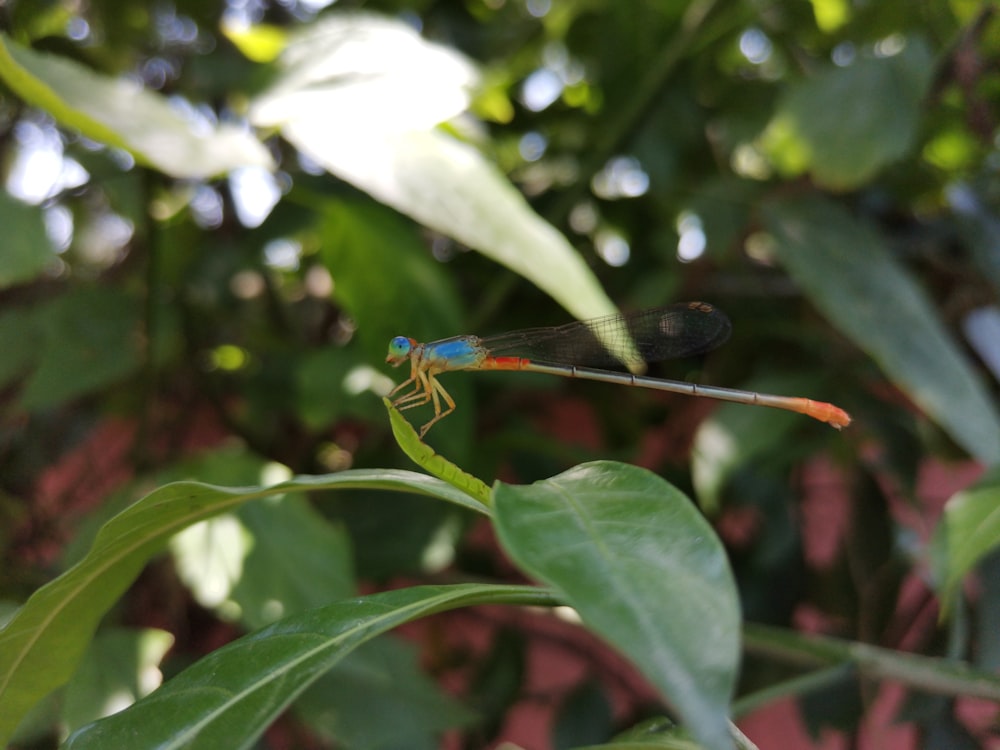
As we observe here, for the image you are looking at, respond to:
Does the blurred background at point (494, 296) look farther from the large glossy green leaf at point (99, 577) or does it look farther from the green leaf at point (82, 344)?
the large glossy green leaf at point (99, 577)

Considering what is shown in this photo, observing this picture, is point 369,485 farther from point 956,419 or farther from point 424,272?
point 956,419

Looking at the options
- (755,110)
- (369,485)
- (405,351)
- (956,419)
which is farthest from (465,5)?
(369,485)

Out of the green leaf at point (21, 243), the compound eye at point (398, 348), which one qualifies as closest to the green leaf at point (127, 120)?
the green leaf at point (21, 243)

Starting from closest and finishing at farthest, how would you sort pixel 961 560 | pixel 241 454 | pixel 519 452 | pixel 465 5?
pixel 961 560 → pixel 241 454 → pixel 519 452 → pixel 465 5

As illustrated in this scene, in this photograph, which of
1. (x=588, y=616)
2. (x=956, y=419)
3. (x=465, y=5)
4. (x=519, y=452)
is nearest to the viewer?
(x=588, y=616)

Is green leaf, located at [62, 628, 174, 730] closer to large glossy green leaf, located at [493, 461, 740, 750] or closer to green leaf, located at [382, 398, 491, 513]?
green leaf, located at [382, 398, 491, 513]

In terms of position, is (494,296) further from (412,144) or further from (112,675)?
(112,675)
